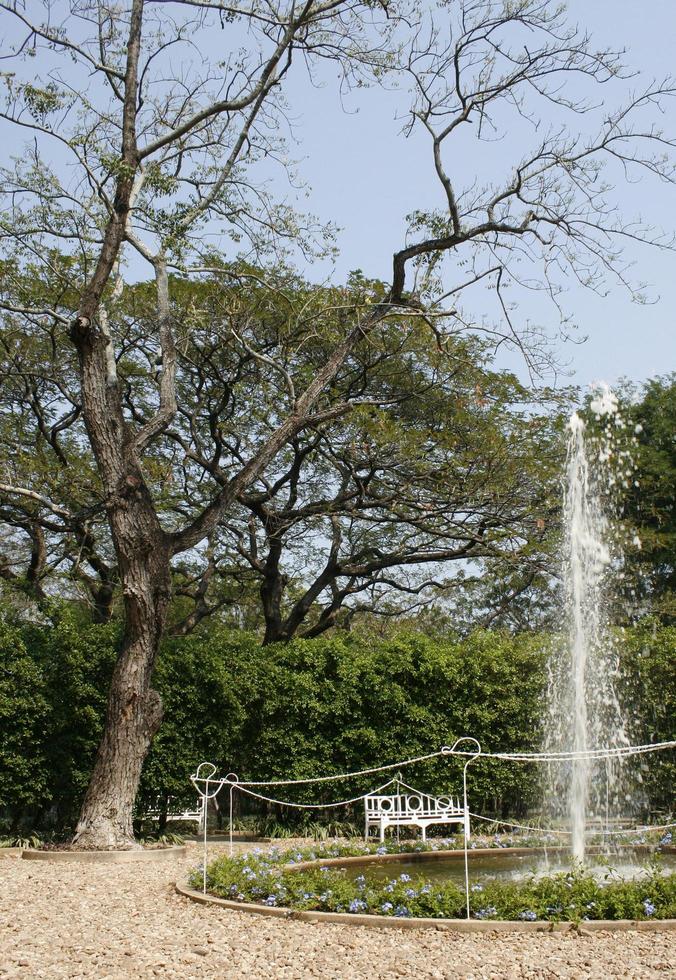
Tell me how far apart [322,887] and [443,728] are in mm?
6731

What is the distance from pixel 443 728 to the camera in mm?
13344

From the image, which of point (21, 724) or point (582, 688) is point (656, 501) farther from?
point (21, 724)

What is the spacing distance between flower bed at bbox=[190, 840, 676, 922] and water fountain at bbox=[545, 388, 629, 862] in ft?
8.24

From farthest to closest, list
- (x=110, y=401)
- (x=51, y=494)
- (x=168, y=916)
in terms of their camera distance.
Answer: (x=51, y=494)
(x=110, y=401)
(x=168, y=916)

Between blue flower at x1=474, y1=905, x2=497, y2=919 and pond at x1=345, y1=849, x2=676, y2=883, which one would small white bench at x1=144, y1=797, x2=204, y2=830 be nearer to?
pond at x1=345, y1=849, x2=676, y2=883

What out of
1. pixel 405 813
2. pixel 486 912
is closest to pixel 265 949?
pixel 486 912

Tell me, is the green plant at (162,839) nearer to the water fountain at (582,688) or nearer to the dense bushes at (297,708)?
the dense bushes at (297,708)

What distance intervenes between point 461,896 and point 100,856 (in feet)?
17.0

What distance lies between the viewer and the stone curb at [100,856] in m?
10.1

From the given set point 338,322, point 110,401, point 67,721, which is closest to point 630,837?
point 67,721

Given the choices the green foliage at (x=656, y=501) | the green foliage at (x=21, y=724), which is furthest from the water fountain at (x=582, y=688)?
the green foliage at (x=656, y=501)

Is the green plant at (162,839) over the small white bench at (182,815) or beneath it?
beneath

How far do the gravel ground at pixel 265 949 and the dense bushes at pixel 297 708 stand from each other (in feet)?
17.1

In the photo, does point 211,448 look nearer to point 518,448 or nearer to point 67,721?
point 518,448
